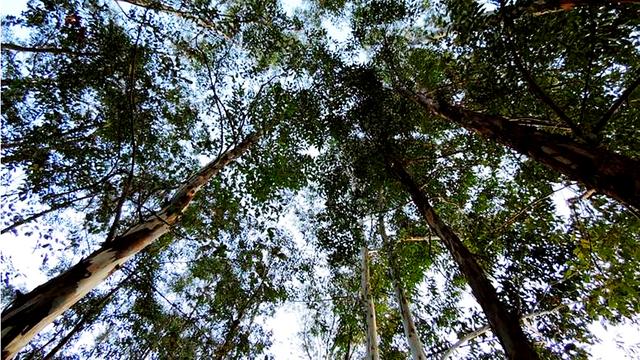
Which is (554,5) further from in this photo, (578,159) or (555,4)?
(578,159)

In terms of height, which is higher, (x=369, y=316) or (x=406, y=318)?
(x=369, y=316)

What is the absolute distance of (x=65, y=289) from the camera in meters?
2.75

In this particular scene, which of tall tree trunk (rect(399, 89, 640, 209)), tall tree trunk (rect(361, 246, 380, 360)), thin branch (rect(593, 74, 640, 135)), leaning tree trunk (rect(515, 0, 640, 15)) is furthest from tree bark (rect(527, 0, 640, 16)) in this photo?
tall tree trunk (rect(361, 246, 380, 360))

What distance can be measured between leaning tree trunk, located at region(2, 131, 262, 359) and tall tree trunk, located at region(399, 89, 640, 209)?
4.20m

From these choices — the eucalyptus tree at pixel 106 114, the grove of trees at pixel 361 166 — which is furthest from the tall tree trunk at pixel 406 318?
the eucalyptus tree at pixel 106 114

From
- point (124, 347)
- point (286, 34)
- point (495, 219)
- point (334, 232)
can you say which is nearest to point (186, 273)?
point (124, 347)

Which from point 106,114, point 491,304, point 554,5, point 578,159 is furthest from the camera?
point 106,114

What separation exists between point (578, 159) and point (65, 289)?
173 inches

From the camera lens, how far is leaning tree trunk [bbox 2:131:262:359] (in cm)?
237

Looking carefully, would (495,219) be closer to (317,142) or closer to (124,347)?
(317,142)

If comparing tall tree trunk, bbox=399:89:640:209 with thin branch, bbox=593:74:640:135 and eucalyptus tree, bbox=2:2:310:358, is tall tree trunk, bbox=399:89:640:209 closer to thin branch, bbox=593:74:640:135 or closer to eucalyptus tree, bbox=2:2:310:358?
thin branch, bbox=593:74:640:135

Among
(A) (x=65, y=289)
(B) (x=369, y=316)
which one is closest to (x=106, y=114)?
(A) (x=65, y=289)

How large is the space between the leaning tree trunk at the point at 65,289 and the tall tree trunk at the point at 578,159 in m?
4.20

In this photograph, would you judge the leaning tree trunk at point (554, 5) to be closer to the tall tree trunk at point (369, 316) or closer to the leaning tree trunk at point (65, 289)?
the leaning tree trunk at point (65, 289)
